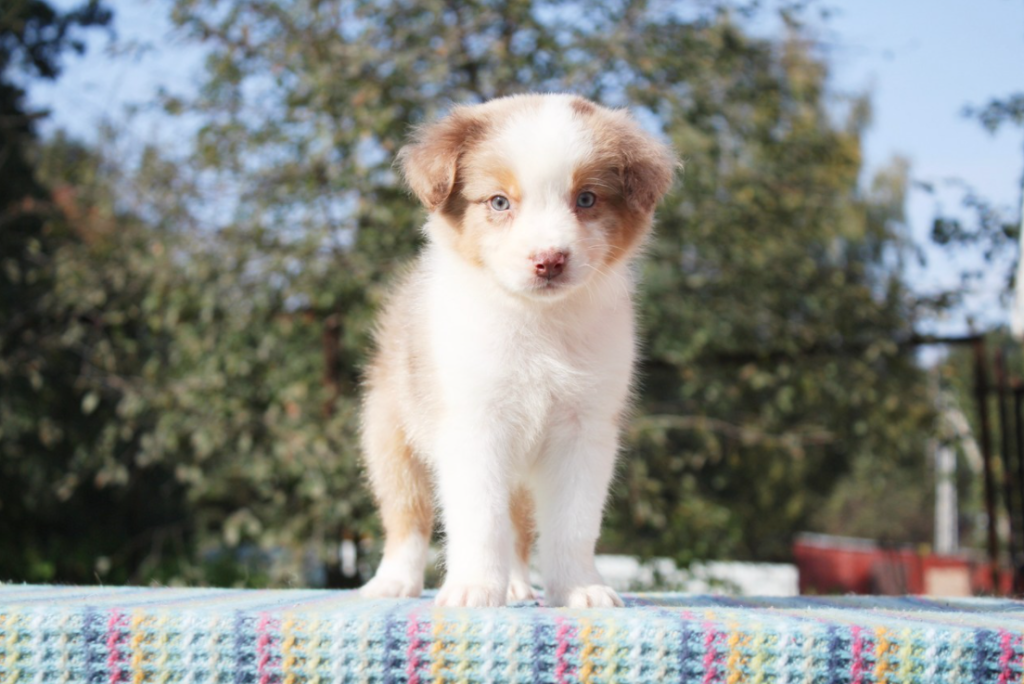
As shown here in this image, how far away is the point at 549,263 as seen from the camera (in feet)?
7.92

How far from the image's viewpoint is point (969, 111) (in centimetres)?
498

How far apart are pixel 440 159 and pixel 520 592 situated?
1.39 meters

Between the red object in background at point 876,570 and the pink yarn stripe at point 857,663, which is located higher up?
the pink yarn stripe at point 857,663

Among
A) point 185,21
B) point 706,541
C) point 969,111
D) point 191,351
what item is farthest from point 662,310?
point 185,21

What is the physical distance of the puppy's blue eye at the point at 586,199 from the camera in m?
2.57

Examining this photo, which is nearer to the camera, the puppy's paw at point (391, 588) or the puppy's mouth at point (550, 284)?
the puppy's mouth at point (550, 284)

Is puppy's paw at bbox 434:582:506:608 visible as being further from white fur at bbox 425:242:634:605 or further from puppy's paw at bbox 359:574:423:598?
puppy's paw at bbox 359:574:423:598

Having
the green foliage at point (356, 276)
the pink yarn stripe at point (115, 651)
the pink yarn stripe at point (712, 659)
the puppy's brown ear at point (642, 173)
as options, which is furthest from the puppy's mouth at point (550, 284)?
the green foliage at point (356, 276)

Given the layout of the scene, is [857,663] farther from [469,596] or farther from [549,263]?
[549,263]

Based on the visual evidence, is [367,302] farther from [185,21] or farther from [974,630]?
[974,630]

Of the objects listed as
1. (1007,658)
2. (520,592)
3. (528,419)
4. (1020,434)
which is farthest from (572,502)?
(1020,434)

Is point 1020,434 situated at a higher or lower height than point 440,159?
lower

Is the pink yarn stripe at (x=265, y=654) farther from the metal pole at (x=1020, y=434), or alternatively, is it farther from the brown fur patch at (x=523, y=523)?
the metal pole at (x=1020, y=434)

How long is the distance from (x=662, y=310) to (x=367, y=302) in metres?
1.73
